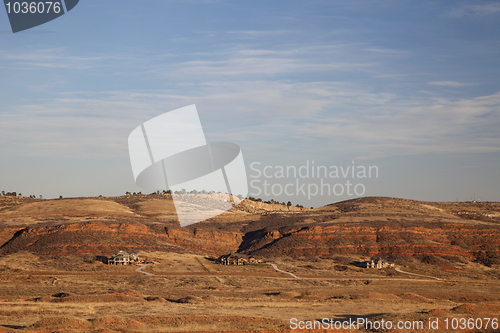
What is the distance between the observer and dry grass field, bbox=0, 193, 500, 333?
115 feet

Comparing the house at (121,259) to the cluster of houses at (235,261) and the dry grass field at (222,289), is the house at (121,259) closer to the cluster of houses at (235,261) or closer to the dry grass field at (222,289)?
the dry grass field at (222,289)

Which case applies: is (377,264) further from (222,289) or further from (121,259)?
(121,259)

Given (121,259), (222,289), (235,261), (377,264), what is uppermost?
(121,259)

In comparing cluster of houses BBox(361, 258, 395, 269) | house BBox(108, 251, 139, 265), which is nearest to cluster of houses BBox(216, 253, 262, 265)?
house BBox(108, 251, 139, 265)

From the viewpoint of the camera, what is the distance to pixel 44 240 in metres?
77.0

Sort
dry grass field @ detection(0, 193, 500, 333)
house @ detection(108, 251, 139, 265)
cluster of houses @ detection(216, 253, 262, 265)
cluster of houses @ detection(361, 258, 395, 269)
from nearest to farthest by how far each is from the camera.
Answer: dry grass field @ detection(0, 193, 500, 333)
house @ detection(108, 251, 139, 265)
cluster of houses @ detection(216, 253, 262, 265)
cluster of houses @ detection(361, 258, 395, 269)

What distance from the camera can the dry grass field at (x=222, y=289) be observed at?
1384 inches

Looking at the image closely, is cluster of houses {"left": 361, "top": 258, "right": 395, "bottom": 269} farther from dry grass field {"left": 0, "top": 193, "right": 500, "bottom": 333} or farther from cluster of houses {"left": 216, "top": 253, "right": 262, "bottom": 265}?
cluster of houses {"left": 216, "top": 253, "right": 262, "bottom": 265}

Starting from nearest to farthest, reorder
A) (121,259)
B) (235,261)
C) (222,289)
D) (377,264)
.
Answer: (222,289) < (121,259) < (235,261) < (377,264)

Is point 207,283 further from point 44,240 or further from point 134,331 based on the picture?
point 44,240

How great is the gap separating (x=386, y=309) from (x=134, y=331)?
22.7 metres

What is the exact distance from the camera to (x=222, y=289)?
54.0 m

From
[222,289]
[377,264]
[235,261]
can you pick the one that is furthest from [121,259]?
[377,264]

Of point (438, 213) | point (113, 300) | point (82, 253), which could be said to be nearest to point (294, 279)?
point (113, 300)
